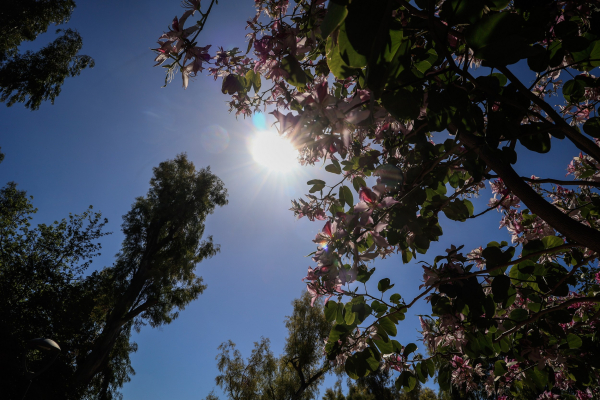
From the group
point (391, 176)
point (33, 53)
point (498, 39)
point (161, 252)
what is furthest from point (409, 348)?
point (33, 53)

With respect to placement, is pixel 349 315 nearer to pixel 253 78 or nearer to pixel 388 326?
pixel 388 326

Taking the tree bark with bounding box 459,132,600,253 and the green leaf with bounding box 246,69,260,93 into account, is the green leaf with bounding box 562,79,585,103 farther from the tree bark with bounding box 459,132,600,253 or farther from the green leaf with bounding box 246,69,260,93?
the green leaf with bounding box 246,69,260,93

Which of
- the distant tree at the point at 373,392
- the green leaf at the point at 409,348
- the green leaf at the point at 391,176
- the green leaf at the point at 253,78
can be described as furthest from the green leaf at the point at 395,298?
the distant tree at the point at 373,392

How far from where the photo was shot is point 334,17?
0.41 metres

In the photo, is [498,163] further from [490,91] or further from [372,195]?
[372,195]

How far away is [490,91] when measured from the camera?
777mm

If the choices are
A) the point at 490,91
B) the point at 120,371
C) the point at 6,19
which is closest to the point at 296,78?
the point at 490,91

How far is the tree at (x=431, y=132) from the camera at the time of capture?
56 cm

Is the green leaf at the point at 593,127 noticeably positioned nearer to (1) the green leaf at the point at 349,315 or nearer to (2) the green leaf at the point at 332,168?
(2) the green leaf at the point at 332,168

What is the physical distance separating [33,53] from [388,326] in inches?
624

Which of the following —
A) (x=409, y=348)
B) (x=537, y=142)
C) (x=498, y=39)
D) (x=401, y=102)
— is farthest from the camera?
(x=409, y=348)

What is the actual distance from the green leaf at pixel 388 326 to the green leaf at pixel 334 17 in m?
1.16

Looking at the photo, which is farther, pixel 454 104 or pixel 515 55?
pixel 454 104

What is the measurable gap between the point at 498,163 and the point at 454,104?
26 centimetres
